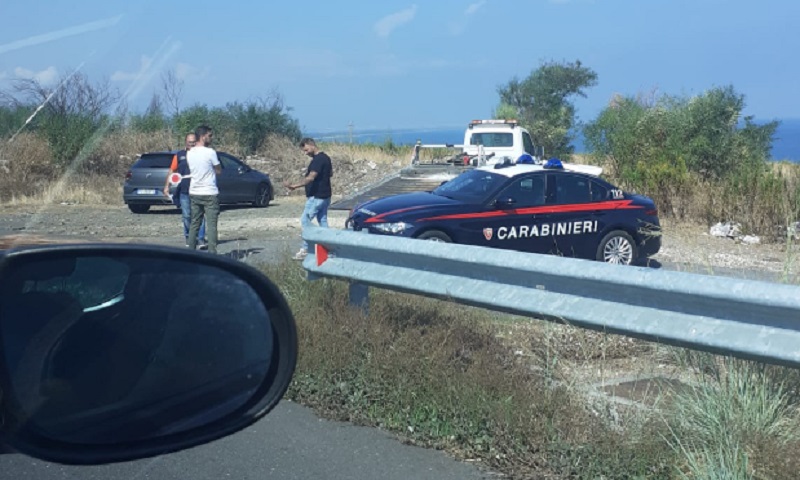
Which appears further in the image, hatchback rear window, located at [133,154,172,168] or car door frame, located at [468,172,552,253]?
hatchback rear window, located at [133,154,172,168]

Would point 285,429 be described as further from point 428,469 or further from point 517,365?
point 517,365

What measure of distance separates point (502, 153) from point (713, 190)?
7988 mm

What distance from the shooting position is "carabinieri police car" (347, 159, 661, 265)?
12141mm

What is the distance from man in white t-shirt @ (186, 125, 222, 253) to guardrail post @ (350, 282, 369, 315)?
5910 millimetres

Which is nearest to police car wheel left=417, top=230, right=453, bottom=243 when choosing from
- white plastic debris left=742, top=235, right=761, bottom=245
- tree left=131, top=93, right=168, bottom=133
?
white plastic debris left=742, top=235, right=761, bottom=245

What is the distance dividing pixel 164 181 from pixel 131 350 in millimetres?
20026

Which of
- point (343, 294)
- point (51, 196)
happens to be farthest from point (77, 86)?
point (343, 294)

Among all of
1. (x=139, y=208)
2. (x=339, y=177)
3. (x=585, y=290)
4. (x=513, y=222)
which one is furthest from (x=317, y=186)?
(x=339, y=177)

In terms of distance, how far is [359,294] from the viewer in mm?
6910

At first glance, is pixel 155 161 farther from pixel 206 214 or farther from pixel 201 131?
pixel 206 214

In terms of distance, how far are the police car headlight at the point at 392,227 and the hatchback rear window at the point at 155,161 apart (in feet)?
37.2

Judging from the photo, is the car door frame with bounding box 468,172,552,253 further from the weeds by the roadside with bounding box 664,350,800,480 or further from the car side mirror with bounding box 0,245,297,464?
the car side mirror with bounding box 0,245,297,464

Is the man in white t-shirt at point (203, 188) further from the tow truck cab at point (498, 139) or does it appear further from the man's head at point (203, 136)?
the tow truck cab at point (498, 139)

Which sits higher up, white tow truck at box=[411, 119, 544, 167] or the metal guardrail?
white tow truck at box=[411, 119, 544, 167]
